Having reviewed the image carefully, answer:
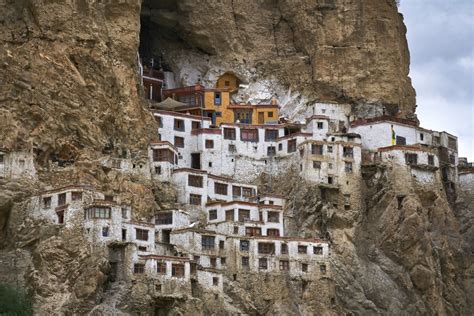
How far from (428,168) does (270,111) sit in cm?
1448

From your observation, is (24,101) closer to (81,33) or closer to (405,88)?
(81,33)

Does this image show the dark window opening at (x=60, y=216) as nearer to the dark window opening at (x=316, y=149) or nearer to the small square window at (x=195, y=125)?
the small square window at (x=195, y=125)

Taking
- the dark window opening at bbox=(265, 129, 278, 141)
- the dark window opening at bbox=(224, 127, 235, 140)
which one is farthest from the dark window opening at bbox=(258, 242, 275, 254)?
the dark window opening at bbox=(265, 129, 278, 141)

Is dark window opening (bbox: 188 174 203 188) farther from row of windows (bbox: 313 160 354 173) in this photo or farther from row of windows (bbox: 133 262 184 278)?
row of windows (bbox: 133 262 184 278)

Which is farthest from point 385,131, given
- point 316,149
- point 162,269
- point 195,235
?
point 162,269

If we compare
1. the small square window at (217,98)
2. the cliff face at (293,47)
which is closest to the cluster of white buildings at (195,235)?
the small square window at (217,98)

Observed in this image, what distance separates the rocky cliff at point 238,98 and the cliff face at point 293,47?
0.11 meters

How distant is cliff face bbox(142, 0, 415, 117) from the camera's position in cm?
10775

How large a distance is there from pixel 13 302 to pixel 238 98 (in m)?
35.1

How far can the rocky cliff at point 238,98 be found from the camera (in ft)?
269

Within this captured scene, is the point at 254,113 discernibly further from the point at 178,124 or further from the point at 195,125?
the point at 178,124

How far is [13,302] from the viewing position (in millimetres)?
79750

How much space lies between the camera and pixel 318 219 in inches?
3681

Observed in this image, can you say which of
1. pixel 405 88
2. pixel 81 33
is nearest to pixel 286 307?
pixel 81 33
